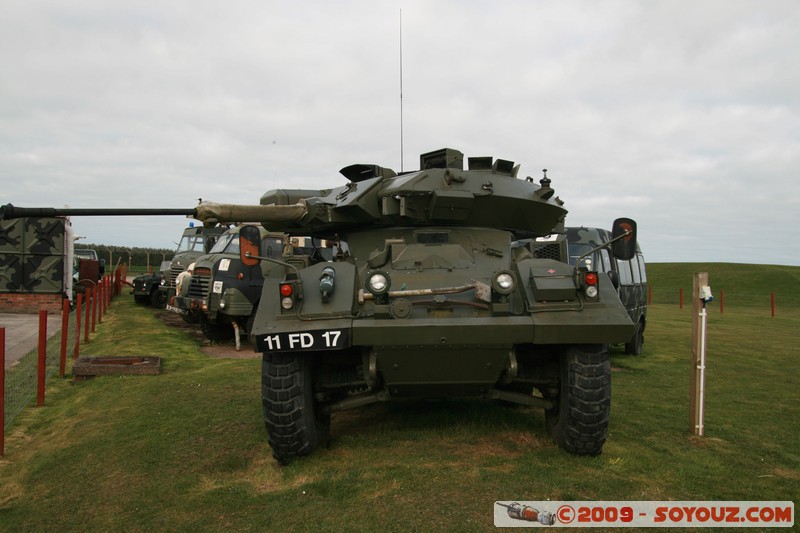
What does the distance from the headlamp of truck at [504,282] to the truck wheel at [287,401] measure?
1587 millimetres

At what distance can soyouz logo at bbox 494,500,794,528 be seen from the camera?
4258 mm

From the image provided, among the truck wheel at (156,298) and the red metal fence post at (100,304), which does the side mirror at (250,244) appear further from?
the truck wheel at (156,298)

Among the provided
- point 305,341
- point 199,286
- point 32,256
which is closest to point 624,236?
point 305,341

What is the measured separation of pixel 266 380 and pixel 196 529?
1.23 meters

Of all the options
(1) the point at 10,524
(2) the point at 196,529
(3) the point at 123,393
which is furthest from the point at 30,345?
(2) the point at 196,529

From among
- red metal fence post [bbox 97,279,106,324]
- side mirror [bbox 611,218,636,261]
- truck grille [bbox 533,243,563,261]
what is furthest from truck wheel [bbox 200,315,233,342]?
side mirror [bbox 611,218,636,261]

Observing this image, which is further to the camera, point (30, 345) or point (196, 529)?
point (30, 345)

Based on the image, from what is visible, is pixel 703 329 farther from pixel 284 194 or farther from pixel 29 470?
pixel 29 470

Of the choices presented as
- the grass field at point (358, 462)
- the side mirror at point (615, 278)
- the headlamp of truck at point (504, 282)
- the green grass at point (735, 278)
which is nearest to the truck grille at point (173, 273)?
the grass field at point (358, 462)

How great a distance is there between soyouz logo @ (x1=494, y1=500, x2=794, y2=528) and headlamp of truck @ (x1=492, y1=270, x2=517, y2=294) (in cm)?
152

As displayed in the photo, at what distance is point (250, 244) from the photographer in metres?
5.45

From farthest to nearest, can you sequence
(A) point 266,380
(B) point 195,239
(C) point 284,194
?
1. (B) point 195,239
2. (C) point 284,194
3. (A) point 266,380

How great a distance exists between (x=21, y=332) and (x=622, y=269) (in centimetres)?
1278

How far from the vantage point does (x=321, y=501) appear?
4.69m
